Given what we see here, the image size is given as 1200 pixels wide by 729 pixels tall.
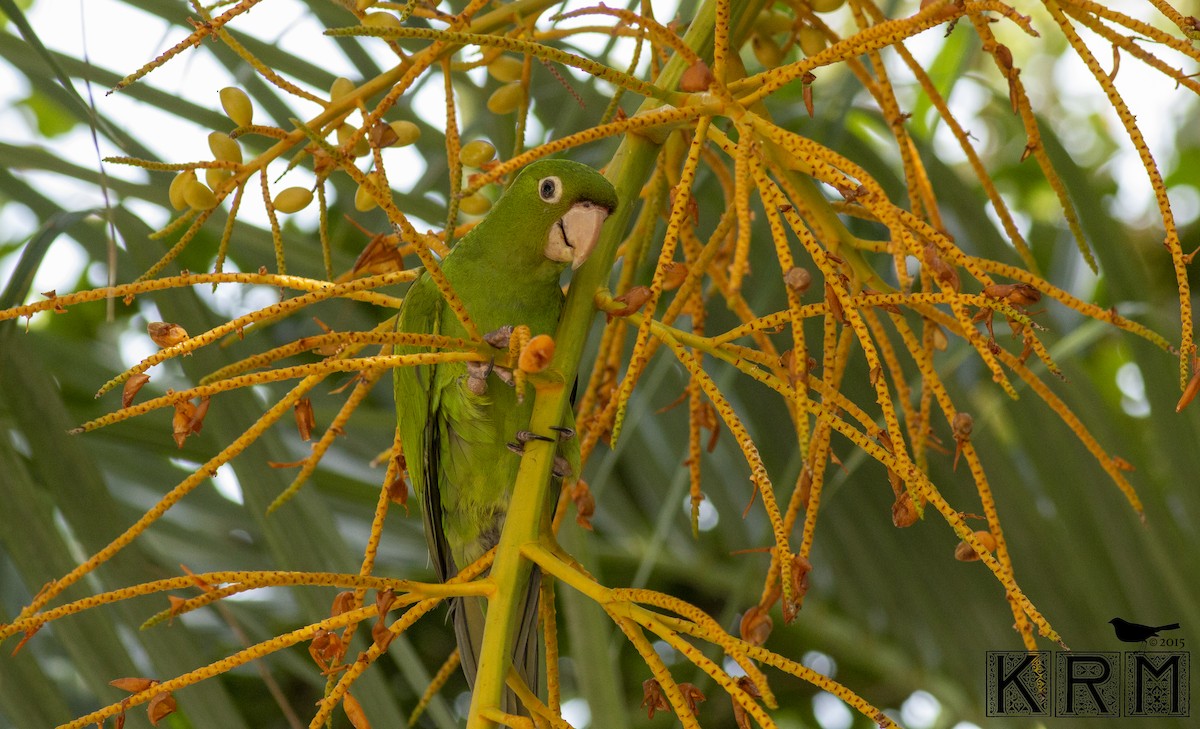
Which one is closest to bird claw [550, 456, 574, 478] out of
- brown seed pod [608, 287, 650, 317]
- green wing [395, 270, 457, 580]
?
green wing [395, 270, 457, 580]

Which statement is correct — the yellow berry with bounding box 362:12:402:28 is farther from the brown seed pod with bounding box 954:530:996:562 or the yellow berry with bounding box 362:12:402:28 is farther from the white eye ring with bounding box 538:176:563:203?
the brown seed pod with bounding box 954:530:996:562

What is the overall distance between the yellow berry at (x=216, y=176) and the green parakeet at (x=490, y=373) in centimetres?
32

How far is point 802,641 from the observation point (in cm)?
164

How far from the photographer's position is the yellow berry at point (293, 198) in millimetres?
892

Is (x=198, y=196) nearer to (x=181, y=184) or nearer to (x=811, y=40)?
(x=181, y=184)

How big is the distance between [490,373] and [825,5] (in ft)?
1.64

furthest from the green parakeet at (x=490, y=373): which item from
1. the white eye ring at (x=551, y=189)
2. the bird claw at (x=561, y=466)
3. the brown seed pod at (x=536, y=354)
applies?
the brown seed pod at (x=536, y=354)

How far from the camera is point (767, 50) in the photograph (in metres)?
1.13

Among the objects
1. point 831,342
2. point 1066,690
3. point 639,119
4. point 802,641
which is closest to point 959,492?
point 1066,690

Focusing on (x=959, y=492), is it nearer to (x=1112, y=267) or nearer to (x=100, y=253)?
(x=1112, y=267)

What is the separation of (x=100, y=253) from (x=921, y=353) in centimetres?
94

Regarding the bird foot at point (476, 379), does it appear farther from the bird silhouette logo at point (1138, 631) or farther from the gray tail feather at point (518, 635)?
the bird silhouette logo at point (1138, 631)

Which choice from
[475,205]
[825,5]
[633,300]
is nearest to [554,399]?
[633,300]

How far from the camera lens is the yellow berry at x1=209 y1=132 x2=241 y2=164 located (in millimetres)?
854
